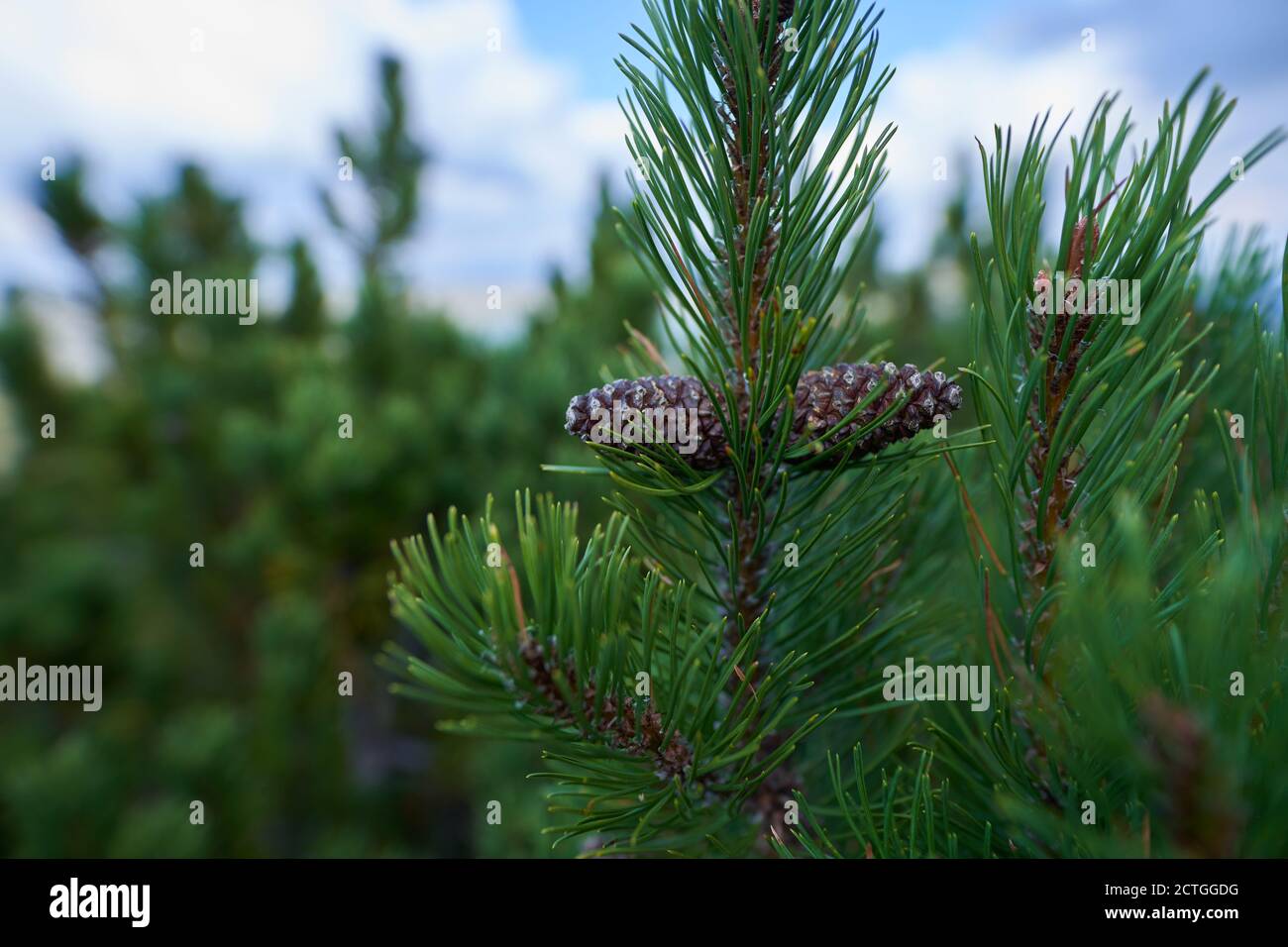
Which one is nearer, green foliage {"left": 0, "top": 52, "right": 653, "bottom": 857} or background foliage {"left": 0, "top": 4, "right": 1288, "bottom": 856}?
background foliage {"left": 0, "top": 4, "right": 1288, "bottom": 856}

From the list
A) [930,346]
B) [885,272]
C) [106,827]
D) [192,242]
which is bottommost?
[106,827]

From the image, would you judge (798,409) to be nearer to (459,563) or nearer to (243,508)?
(459,563)

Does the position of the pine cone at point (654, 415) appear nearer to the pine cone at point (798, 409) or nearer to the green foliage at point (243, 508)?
the pine cone at point (798, 409)

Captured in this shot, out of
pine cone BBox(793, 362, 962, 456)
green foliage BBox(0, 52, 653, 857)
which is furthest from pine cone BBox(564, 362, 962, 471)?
green foliage BBox(0, 52, 653, 857)

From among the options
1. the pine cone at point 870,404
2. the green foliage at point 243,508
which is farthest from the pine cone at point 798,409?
the green foliage at point 243,508

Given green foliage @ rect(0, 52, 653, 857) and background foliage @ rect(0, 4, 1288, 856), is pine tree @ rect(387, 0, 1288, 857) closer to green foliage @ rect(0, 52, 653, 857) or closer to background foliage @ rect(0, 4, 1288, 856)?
background foliage @ rect(0, 4, 1288, 856)

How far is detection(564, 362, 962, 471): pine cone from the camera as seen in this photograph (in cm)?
26

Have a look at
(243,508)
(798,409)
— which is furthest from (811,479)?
(243,508)

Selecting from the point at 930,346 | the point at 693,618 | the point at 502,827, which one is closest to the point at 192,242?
the point at 502,827

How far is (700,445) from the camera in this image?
0.28m

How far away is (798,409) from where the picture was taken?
0.91ft

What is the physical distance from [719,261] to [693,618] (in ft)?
0.48
